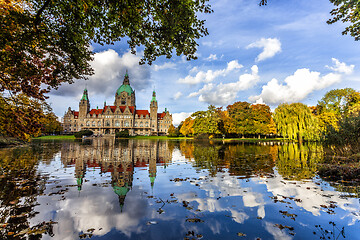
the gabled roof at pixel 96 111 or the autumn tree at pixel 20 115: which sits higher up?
the gabled roof at pixel 96 111

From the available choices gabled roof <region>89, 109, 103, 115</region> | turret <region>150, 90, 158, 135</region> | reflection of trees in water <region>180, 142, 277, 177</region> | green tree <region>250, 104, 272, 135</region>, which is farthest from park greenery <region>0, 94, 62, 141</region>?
gabled roof <region>89, 109, 103, 115</region>

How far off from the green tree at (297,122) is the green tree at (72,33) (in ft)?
102

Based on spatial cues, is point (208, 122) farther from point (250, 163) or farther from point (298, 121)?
point (250, 163)

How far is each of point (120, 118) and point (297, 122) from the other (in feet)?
297

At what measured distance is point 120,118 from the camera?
102 metres

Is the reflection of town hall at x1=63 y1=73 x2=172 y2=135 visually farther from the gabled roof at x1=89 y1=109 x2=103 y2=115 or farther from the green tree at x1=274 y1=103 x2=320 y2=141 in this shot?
the green tree at x1=274 y1=103 x2=320 y2=141

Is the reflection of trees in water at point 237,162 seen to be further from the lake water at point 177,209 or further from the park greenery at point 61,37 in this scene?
the park greenery at point 61,37

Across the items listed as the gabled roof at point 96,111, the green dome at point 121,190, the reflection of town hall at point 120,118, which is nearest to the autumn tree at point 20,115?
the green dome at point 121,190

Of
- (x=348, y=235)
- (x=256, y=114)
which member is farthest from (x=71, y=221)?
(x=256, y=114)

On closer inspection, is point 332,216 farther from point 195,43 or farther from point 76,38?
point 76,38

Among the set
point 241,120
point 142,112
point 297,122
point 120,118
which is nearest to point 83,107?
point 120,118

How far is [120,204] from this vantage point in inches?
195

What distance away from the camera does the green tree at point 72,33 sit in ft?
16.5

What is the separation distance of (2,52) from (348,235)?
32.0ft
